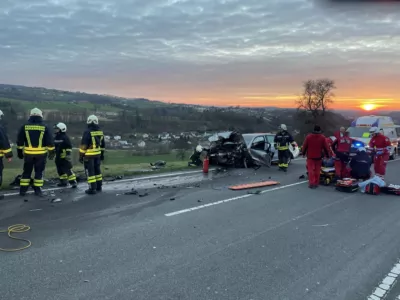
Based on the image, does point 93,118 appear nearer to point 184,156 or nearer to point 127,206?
point 127,206

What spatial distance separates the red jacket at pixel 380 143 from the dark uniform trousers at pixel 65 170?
9.28m

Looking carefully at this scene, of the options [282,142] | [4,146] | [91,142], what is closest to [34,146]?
[4,146]

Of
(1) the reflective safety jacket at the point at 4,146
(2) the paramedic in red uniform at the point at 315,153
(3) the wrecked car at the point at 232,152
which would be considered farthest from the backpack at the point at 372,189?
(1) the reflective safety jacket at the point at 4,146

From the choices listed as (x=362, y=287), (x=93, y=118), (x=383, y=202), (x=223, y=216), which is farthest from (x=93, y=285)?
(x=383, y=202)

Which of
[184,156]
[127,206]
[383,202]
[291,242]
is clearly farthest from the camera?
[184,156]

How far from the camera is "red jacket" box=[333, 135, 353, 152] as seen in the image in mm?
11750

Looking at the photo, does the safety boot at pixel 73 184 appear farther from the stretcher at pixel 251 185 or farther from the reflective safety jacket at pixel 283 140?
the reflective safety jacket at pixel 283 140

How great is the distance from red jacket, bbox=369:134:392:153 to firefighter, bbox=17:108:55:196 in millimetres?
9827

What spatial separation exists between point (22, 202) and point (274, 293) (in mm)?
5829

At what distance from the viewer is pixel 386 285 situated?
13.5ft

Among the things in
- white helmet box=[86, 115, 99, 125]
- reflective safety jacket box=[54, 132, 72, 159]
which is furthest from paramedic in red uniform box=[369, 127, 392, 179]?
reflective safety jacket box=[54, 132, 72, 159]

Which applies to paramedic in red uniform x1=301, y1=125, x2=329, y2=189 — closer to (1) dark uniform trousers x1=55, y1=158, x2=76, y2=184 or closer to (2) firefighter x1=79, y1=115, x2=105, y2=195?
(2) firefighter x1=79, y1=115, x2=105, y2=195

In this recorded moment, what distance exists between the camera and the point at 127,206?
24.5ft

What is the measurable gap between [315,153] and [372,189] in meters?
1.83
